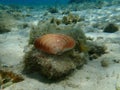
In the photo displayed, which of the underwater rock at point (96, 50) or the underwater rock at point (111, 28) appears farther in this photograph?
the underwater rock at point (111, 28)

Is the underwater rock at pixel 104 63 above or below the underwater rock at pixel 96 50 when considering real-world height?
below

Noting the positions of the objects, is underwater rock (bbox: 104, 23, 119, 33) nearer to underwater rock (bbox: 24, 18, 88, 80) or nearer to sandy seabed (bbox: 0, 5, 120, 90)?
sandy seabed (bbox: 0, 5, 120, 90)

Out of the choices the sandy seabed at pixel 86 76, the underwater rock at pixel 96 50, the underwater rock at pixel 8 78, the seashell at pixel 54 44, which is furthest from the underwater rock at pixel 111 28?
the underwater rock at pixel 8 78

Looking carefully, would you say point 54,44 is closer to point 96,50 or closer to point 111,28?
point 96,50

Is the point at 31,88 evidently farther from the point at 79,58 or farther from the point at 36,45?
the point at 79,58

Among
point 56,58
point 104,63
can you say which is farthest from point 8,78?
point 104,63

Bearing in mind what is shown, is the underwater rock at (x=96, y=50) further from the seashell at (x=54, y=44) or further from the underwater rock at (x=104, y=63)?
the seashell at (x=54, y=44)
